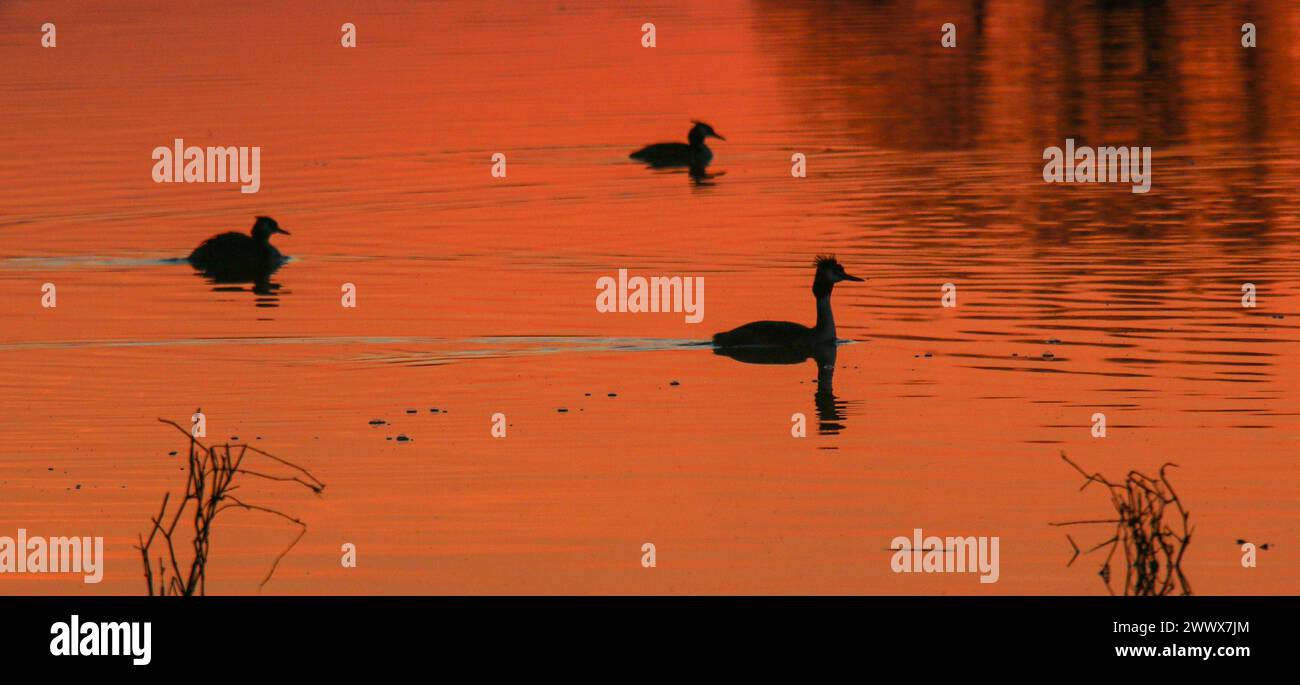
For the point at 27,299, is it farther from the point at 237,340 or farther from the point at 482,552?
the point at 482,552

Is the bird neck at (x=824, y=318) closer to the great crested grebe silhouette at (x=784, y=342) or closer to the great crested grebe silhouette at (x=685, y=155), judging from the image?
the great crested grebe silhouette at (x=784, y=342)

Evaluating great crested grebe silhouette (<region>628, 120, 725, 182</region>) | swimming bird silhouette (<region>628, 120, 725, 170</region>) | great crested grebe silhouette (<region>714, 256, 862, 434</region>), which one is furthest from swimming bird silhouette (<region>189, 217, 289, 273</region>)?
swimming bird silhouette (<region>628, 120, 725, 170</region>)

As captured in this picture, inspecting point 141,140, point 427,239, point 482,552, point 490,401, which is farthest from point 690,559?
point 141,140

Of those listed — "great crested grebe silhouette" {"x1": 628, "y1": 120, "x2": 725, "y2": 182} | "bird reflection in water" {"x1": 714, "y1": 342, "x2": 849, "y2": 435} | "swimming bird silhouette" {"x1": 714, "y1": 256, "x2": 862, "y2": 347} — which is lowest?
"bird reflection in water" {"x1": 714, "y1": 342, "x2": 849, "y2": 435}

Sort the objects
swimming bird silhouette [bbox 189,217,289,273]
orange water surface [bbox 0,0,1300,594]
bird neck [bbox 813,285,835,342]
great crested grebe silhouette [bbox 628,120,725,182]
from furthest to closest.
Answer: great crested grebe silhouette [bbox 628,120,725,182] → swimming bird silhouette [bbox 189,217,289,273] → bird neck [bbox 813,285,835,342] → orange water surface [bbox 0,0,1300,594]

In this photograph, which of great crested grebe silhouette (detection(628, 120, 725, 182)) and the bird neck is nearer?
the bird neck

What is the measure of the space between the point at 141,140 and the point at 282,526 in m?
33.7

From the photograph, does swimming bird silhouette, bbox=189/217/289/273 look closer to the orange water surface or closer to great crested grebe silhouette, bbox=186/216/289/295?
great crested grebe silhouette, bbox=186/216/289/295

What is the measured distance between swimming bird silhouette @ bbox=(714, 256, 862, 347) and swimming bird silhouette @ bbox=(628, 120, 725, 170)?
18.7m

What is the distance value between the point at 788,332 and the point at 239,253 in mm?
10682

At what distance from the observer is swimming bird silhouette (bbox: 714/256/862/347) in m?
24.8

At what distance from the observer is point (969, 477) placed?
18.1 metres

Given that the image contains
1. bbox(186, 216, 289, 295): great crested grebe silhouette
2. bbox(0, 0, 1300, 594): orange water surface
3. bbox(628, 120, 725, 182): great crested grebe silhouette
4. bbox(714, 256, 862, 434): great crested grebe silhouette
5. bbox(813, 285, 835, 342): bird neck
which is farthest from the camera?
bbox(628, 120, 725, 182): great crested grebe silhouette

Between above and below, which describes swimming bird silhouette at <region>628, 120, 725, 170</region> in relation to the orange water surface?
above
